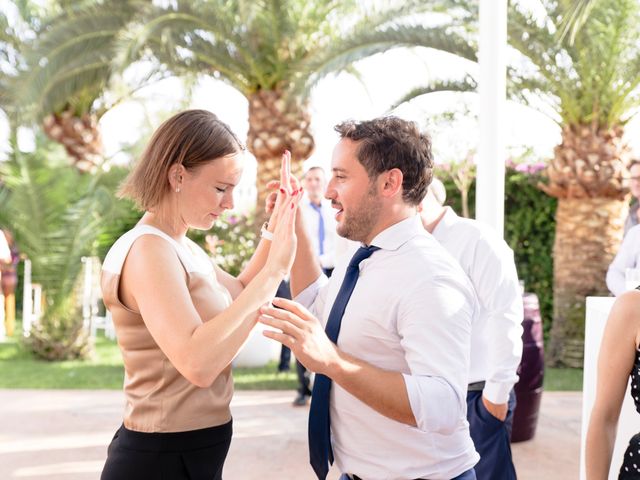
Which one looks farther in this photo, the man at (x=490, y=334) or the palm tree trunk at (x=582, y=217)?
the palm tree trunk at (x=582, y=217)

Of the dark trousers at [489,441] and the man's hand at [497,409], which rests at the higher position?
the man's hand at [497,409]

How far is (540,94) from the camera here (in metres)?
9.80

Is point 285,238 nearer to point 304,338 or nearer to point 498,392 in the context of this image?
point 304,338

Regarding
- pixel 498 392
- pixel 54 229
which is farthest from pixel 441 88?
pixel 498 392

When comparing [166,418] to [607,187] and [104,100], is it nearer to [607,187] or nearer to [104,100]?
[607,187]

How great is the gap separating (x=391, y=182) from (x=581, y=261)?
8654mm

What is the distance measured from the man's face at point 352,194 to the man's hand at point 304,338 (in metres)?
0.44

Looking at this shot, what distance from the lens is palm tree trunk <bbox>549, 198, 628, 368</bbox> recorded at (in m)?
10.1

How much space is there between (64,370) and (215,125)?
8212 mm

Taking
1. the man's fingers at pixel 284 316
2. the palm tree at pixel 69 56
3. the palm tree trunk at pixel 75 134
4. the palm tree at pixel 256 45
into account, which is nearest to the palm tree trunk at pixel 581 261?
the palm tree at pixel 256 45

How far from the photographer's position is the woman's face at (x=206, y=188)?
85.9 inches

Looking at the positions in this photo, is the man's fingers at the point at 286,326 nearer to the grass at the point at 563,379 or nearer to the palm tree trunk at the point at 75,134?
the grass at the point at 563,379

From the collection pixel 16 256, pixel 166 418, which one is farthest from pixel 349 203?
pixel 16 256

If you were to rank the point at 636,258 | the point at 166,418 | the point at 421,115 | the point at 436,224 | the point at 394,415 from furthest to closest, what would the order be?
1. the point at 421,115
2. the point at 636,258
3. the point at 436,224
4. the point at 166,418
5. the point at 394,415
